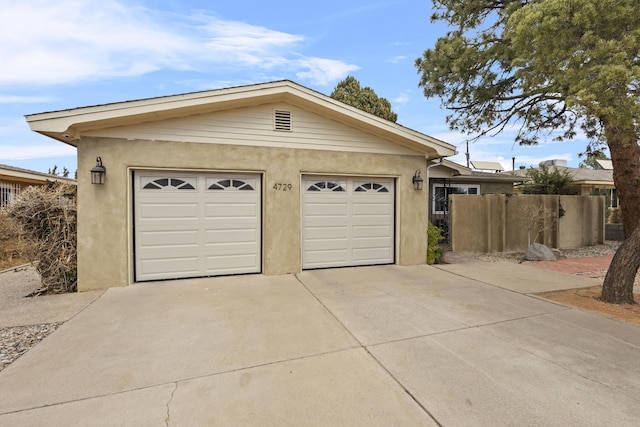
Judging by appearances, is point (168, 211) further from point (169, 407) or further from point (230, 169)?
point (169, 407)

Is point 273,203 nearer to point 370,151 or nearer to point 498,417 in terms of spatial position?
point 370,151

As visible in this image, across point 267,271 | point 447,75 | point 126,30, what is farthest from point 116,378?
point 447,75

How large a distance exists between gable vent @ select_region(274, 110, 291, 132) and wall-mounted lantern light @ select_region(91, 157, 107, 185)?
332 cm

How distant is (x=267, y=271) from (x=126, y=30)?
7046mm

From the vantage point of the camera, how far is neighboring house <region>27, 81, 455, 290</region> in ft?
18.6

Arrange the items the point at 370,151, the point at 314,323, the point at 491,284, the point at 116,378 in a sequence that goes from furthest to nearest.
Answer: the point at 370,151, the point at 491,284, the point at 314,323, the point at 116,378

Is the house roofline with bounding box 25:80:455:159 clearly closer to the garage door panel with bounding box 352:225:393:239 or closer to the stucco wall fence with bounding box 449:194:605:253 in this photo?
the garage door panel with bounding box 352:225:393:239

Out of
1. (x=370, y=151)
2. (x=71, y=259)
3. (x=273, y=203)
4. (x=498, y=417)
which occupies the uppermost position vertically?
(x=370, y=151)

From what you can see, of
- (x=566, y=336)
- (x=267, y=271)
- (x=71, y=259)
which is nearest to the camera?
(x=566, y=336)

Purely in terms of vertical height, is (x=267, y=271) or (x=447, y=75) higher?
(x=447, y=75)

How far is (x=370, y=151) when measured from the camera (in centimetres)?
738

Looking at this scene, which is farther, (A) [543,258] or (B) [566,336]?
(A) [543,258]

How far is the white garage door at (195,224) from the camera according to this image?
239 inches

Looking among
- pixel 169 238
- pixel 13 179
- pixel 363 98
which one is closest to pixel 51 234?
pixel 169 238
